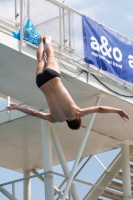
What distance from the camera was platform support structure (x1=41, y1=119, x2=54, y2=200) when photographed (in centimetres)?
1903

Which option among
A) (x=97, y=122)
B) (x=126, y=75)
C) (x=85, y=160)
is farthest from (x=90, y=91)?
(x=85, y=160)

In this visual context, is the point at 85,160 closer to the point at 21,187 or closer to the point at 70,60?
the point at 21,187

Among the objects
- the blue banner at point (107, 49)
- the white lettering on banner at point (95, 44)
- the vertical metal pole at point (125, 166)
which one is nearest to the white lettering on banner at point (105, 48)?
the blue banner at point (107, 49)

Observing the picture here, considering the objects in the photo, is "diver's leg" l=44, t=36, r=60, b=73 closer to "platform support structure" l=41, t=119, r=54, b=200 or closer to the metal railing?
"platform support structure" l=41, t=119, r=54, b=200

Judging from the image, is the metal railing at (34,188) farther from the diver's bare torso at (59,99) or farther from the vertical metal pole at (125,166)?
the diver's bare torso at (59,99)

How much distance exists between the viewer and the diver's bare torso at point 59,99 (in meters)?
12.0

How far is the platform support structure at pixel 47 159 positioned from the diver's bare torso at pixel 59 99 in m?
7.01

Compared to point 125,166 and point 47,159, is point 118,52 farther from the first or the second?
point 125,166

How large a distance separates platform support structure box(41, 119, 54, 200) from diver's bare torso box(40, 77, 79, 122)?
7.01 m

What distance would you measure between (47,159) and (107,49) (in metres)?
3.59

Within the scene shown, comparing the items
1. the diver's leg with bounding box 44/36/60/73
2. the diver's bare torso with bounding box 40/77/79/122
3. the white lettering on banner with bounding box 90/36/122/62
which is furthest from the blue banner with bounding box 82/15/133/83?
the diver's bare torso with bounding box 40/77/79/122

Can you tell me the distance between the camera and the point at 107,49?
19.0 m

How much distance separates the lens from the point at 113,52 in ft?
63.0

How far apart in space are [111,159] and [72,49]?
24.3ft
